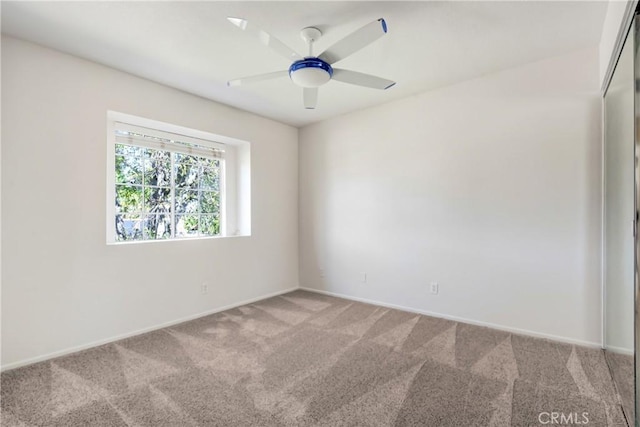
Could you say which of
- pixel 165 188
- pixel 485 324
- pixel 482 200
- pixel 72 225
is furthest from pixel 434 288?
pixel 72 225

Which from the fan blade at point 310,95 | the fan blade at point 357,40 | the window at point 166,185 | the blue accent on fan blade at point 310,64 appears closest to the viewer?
the fan blade at point 357,40

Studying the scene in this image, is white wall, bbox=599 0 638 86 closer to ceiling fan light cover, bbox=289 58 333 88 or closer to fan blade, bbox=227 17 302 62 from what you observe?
ceiling fan light cover, bbox=289 58 333 88

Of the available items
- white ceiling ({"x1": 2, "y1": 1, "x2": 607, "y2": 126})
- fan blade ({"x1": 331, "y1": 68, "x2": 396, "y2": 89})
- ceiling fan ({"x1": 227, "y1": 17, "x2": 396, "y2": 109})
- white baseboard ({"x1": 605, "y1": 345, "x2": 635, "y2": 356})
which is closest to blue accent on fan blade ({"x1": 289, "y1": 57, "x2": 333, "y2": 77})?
ceiling fan ({"x1": 227, "y1": 17, "x2": 396, "y2": 109})

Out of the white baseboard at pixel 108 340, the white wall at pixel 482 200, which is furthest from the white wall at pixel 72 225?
the white wall at pixel 482 200

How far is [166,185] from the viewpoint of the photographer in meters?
3.40

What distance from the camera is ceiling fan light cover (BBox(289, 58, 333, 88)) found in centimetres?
195

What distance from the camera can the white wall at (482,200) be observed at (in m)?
2.55

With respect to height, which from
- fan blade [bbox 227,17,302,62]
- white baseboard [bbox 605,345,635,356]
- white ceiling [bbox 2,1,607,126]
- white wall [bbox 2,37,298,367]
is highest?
white ceiling [bbox 2,1,607,126]

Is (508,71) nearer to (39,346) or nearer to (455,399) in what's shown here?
(455,399)

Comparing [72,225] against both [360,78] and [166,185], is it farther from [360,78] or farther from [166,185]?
[360,78]

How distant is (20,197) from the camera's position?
2270mm

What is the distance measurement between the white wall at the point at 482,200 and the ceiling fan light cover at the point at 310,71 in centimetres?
175

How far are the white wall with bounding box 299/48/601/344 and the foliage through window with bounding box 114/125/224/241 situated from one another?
1.60m

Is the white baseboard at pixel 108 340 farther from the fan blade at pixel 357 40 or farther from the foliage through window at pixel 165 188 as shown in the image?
the fan blade at pixel 357 40
